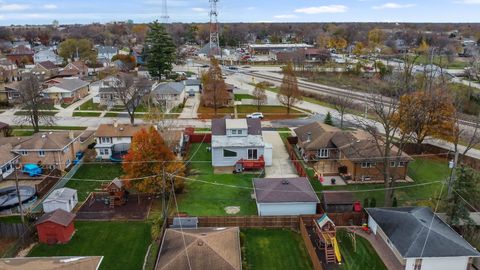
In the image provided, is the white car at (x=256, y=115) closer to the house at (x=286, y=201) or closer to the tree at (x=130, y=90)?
the tree at (x=130, y=90)

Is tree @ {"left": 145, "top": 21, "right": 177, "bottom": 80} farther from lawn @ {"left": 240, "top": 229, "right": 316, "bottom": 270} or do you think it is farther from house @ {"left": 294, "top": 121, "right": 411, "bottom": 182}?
lawn @ {"left": 240, "top": 229, "right": 316, "bottom": 270}

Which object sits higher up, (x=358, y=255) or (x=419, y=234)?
(x=419, y=234)

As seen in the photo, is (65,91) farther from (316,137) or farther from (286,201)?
(286,201)

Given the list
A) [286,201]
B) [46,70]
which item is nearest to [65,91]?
[46,70]

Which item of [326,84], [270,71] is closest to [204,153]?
[326,84]

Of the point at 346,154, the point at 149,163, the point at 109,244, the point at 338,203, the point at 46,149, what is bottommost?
the point at 109,244

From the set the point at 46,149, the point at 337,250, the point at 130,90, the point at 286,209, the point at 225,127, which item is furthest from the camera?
the point at 130,90

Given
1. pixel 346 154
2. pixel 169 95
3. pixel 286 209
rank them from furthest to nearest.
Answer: pixel 169 95 < pixel 346 154 < pixel 286 209

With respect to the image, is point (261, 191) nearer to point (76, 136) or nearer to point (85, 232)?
point (85, 232)
